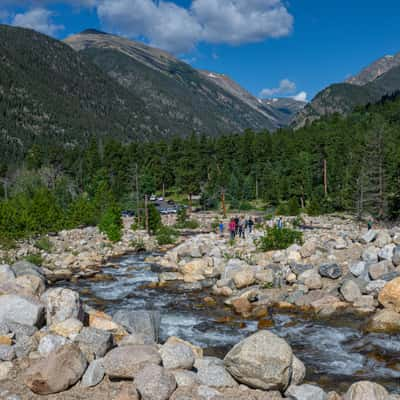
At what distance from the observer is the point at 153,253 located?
103 ft

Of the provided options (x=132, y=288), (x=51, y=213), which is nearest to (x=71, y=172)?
(x=51, y=213)

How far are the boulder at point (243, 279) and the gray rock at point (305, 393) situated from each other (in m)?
10.3

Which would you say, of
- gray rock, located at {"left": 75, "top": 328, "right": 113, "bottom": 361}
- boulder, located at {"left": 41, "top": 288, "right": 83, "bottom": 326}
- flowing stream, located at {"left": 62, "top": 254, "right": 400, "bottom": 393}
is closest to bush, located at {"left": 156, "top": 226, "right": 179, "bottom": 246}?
flowing stream, located at {"left": 62, "top": 254, "right": 400, "bottom": 393}

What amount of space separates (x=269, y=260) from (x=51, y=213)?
27451mm

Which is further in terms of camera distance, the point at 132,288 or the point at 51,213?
the point at 51,213

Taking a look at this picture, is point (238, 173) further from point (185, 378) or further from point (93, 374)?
point (93, 374)

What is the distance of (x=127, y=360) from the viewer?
740 cm

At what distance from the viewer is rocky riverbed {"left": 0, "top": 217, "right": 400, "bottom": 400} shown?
24.0 feet

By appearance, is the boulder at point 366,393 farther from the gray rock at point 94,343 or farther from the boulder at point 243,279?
the boulder at point 243,279

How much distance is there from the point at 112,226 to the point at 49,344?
1111 inches

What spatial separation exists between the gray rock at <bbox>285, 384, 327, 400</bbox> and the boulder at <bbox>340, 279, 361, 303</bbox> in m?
7.88

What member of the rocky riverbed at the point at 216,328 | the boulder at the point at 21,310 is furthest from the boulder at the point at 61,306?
the boulder at the point at 21,310

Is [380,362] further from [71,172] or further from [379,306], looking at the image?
[71,172]

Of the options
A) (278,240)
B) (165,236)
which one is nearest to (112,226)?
(165,236)
